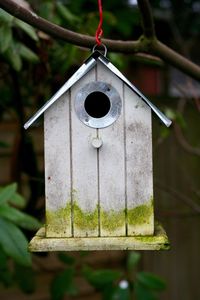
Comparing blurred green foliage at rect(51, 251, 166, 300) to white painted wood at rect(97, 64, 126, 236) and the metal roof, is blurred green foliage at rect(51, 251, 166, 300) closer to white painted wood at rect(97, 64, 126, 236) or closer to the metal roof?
white painted wood at rect(97, 64, 126, 236)

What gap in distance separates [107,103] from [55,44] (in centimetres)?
105

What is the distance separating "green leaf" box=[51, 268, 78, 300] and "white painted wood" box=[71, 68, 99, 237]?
1.21 meters

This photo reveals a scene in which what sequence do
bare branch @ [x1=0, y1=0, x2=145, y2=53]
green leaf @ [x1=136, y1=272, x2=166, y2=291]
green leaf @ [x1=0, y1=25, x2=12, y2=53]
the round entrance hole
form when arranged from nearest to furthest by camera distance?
bare branch @ [x1=0, y1=0, x2=145, y2=53] < the round entrance hole < green leaf @ [x1=0, y1=25, x2=12, y2=53] < green leaf @ [x1=136, y1=272, x2=166, y2=291]

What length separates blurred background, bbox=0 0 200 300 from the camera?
7.57 feet

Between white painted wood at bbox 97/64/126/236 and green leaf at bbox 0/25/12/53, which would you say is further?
green leaf at bbox 0/25/12/53

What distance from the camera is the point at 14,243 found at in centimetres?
188

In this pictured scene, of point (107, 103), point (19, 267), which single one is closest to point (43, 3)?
point (107, 103)

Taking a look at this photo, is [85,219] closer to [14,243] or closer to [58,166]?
[58,166]

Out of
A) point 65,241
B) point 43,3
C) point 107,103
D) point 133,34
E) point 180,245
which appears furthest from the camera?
point 133,34

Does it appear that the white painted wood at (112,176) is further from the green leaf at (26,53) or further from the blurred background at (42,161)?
the green leaf at (26,53)

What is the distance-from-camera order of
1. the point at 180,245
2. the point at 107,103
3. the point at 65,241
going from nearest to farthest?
the point at 65,241
the point at 107,103
the point at 180,245

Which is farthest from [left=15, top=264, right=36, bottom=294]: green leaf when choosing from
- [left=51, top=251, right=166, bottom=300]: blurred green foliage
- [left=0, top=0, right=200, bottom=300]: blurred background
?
[left=51, top=251, right=166, bottom=300]: blurred green foliage

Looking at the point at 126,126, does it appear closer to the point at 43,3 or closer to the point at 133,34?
the point at 43,3

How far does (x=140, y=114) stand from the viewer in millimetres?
1578
